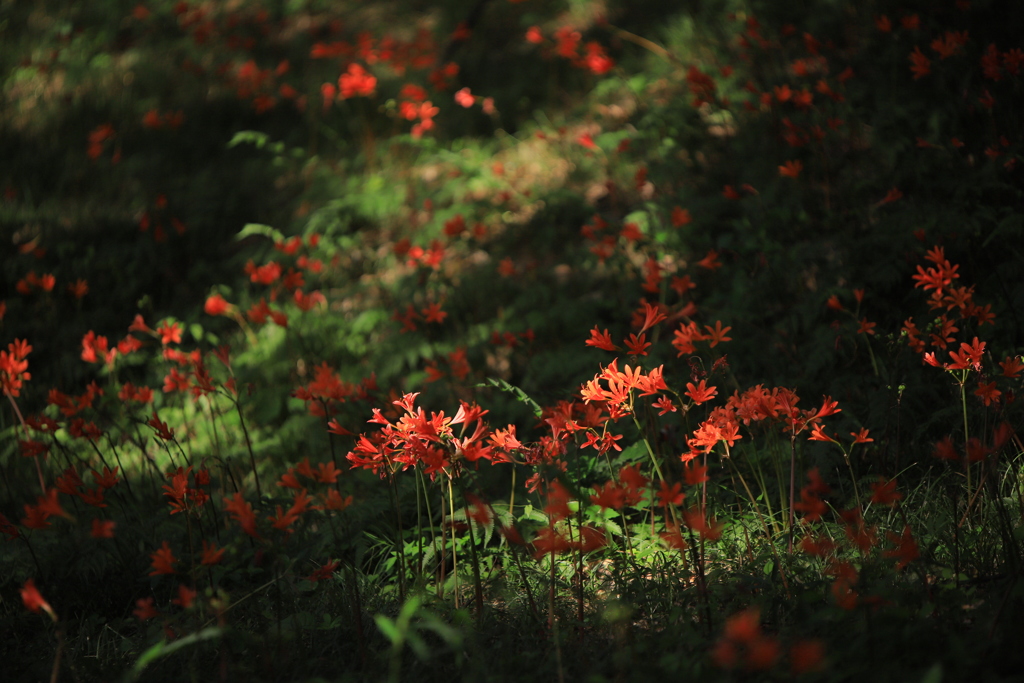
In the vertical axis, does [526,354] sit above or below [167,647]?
below

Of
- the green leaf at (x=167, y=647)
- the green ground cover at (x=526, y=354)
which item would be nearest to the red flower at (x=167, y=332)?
the green ground cover at (x=526, y=354)

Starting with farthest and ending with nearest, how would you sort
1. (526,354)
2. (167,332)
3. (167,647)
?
1. (526,354)
2. (167,332)
3. (167,647)

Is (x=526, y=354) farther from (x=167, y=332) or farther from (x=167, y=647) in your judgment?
(x=167, y=647)

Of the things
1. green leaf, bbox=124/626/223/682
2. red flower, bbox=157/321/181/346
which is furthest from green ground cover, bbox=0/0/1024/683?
green leaf, bbox=124/626/223/682

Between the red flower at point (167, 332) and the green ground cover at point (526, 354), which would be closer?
the green ground cover at point (526, 354)

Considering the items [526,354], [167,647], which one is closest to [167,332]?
[526,354]

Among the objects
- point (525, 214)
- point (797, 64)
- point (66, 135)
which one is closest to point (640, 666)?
point (525, 214)

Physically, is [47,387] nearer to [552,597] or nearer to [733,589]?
[552,597]

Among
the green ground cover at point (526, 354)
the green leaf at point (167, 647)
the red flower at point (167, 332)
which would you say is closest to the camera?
the green leaf at point (167, 647)

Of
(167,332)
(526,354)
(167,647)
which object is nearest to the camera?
(167,647)

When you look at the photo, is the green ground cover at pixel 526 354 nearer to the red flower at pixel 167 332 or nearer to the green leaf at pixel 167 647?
the red flower at pixel 167 332

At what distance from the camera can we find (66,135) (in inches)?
270

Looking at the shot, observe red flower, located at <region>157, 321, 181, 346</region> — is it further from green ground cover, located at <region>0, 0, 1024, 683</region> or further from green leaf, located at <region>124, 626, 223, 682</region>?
green leaf, located at <region>124, 626, 223, 682</region>

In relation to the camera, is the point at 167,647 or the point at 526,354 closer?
the point at 167,647
